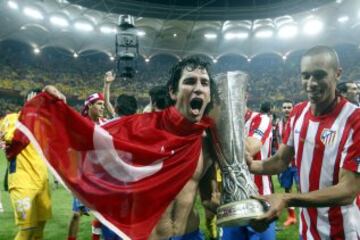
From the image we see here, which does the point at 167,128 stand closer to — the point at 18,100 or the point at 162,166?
the point at 162,166

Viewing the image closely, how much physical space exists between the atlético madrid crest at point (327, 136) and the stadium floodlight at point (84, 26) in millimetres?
29489

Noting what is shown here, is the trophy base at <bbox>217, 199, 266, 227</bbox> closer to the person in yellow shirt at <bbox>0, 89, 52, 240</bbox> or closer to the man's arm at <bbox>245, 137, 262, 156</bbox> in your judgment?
the man's arm at <bbox>245, 137, 262, 156</bbox>

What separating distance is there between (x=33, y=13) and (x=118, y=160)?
2752 cm

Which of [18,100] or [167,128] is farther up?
[18,100]

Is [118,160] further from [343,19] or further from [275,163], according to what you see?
[343,19]

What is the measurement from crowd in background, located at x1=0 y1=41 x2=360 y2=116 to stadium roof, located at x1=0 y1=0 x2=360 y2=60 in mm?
1318

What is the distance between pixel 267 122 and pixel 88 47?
29884 mm

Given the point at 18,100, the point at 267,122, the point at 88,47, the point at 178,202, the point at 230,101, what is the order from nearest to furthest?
the point at 230,101 < the point at 178,202 < the point at 267,122 < the point at 18,100 < the point at 88,47

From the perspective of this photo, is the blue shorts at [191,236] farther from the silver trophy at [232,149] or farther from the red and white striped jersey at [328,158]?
the red and white striped jersey at [328,158]

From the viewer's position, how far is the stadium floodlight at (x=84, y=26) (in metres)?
29.6

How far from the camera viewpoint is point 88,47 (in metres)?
31.6

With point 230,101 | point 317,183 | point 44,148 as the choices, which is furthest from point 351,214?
point 44,148

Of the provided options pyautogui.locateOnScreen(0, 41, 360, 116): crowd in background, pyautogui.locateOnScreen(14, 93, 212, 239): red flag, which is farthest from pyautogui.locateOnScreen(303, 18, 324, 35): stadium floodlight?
pyautogui.locateOnScreen(14, 93, 212, 239): red flag

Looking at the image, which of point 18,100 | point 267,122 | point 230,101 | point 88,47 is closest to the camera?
point 230,101
